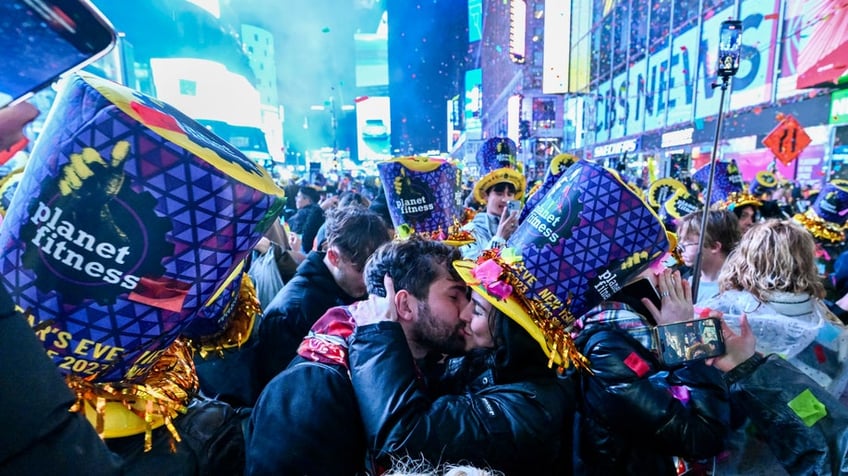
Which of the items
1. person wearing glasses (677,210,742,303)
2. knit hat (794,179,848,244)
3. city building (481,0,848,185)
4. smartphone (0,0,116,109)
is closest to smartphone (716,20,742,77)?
person wearing glasses (677,210,742,303)

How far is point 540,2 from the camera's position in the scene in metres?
40.8

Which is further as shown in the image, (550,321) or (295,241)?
(295,241)

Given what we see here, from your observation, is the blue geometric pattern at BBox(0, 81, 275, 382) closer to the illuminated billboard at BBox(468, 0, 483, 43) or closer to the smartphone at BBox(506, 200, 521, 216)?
the smartphone at BBox(506, 200, 521, 216)

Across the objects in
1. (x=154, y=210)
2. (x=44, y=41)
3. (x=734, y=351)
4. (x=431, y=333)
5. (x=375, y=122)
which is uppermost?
(x=375, y=122)

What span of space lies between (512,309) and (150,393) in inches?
47.3

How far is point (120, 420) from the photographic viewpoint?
1021 millimetres

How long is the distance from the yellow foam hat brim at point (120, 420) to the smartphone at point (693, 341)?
5.66ft

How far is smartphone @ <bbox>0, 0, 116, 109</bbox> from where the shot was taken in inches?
30.1

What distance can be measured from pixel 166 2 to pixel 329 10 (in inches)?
1386

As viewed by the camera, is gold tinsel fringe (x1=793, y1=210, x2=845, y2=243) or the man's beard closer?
the man's beard

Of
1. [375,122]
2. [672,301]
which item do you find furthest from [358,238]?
[375,122]

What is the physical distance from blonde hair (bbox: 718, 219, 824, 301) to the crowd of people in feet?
0.03

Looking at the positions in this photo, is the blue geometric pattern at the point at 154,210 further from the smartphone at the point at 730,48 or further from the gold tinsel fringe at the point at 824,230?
the gold tinsel fringe at the point at 824,230

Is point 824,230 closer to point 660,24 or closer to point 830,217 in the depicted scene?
point 830,217
